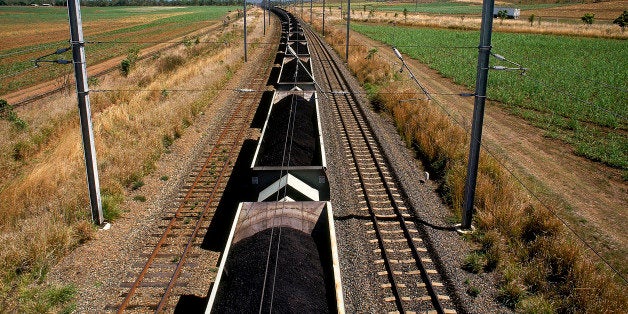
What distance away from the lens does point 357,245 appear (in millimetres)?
9820

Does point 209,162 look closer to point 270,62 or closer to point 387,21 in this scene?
point 270,62

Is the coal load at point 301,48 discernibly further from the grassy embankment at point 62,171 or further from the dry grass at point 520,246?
the dry grass at point 520,246

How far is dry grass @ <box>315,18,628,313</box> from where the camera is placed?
25.4ft

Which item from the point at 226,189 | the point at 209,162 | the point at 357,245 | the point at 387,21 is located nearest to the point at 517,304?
the point at 357,245

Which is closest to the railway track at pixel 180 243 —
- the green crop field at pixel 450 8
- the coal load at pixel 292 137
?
the coal load at pixel 292 137

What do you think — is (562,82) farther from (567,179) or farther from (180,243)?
(180,243)

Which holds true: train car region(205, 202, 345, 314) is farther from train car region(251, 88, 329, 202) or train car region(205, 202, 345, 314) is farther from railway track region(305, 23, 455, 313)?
railway track region(305, 23, 455, 313)

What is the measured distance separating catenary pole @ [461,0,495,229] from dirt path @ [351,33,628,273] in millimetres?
2768

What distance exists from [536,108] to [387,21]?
223 ft

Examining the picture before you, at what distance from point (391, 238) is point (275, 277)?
13.1 ft

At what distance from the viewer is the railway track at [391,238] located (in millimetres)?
8109

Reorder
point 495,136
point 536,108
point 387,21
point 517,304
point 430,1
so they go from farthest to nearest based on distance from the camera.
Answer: point 430,1 < point 387,21 < point 536,108 < point 495,136 < point 517,304

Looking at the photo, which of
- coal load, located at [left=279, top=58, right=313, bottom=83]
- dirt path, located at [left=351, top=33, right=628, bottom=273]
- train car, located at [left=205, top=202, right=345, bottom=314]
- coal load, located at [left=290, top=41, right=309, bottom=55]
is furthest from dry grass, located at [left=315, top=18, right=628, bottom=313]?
coal load, located at [left=290, top=41, right=309, bottom=55]

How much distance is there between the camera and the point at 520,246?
9.51 meters
